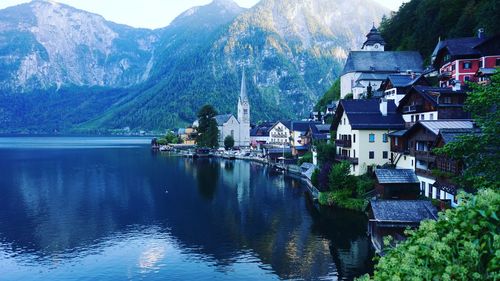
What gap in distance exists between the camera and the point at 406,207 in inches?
1507

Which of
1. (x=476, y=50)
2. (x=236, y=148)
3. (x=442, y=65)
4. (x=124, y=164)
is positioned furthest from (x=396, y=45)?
(x=124, y=164)

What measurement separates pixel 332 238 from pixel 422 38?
85.6 metres

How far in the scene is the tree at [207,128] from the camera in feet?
554

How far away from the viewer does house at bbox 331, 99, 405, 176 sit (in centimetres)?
5950

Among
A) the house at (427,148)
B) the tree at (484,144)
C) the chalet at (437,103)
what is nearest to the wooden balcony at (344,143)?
the chalet at (437,103)

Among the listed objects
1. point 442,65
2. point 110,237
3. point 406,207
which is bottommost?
point 110,237

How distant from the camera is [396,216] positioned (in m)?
37.4

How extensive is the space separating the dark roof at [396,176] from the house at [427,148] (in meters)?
0.72

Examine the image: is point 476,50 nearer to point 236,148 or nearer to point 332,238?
point 332,238

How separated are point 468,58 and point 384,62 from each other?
112 ft

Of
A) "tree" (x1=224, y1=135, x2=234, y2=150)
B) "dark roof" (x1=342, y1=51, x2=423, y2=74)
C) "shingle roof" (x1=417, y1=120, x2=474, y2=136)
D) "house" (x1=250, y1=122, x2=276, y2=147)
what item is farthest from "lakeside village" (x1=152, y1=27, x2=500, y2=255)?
"house" (x1=250, y1=122, x2=276, y2=147)

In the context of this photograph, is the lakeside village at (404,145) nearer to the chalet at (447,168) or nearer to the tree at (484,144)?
the chalet at (447,168)

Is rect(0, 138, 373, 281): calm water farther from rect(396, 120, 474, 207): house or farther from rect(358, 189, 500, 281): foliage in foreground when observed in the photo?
rect(358, 189, 500, 281): foliage in foreground

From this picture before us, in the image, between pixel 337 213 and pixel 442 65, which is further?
pixel 442 65
